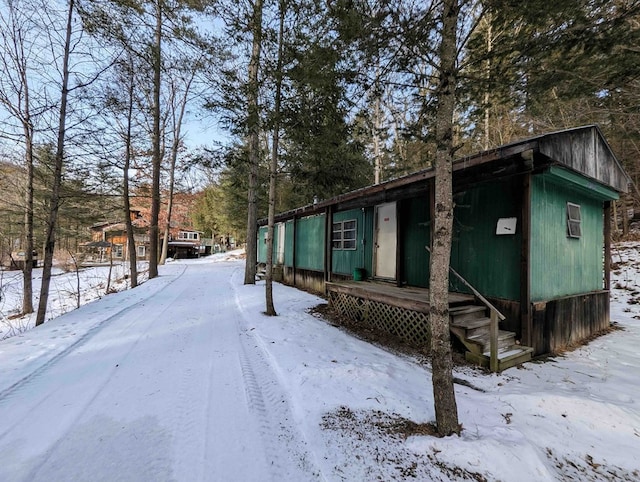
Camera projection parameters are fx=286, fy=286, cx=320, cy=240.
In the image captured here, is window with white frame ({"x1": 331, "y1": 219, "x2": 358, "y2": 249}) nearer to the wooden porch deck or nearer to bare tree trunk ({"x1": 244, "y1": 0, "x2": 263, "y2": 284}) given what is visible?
the wooden porch deck

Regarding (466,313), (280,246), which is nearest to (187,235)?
(280,246)

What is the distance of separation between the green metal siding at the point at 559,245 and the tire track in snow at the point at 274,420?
12.8 ft

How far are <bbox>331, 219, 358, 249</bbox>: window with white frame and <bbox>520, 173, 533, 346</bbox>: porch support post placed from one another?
172 inches

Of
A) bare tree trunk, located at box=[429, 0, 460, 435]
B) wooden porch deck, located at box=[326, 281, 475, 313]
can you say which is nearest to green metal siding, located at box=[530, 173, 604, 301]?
wooden porch deck, located at box=[326, 281, 475, 313]

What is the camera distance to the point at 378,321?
17.6 ft

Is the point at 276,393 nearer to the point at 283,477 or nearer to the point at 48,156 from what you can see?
the point at 283,477

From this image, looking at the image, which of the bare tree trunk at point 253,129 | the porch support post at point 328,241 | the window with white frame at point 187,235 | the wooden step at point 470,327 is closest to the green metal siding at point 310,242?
the porch support post at point 328,241

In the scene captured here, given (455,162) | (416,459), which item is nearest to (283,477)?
(416,459)

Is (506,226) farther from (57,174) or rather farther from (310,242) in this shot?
(57,174)

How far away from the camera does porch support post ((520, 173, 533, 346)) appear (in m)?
4.05

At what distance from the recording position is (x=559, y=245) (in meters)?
4.85

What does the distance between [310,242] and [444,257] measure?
8.02m

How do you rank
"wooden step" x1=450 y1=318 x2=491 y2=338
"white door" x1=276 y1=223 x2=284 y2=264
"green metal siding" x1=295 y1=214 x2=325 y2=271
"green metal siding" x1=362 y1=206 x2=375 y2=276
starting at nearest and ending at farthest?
"wooden step" x1=450 y1=318 x2=491 y2=338 < "green metal siding" x1=362 y1=206 x2=375 y2=276 < "green metal siding" x1=295 y1=214 x2=325 y2=271 < "white door" x1=276 y1=223 x2=284 y2=264

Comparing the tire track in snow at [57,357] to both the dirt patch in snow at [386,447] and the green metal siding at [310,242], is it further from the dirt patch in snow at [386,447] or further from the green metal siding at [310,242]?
the green metal siding at [310,242]
